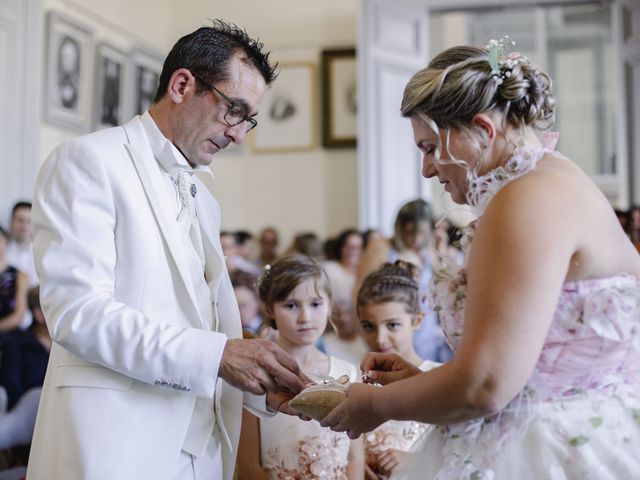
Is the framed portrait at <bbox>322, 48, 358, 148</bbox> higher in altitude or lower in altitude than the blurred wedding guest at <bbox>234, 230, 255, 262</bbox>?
higher

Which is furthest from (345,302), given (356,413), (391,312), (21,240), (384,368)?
(356,413)

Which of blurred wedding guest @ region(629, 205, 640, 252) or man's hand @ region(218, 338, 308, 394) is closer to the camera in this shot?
man's hand @ region(218, 338, 308, 394)

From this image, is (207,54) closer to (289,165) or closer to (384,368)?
(384,368)

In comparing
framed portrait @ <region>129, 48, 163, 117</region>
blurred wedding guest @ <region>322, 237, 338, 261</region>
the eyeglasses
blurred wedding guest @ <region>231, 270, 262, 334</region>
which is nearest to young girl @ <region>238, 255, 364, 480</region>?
the eyeglasses

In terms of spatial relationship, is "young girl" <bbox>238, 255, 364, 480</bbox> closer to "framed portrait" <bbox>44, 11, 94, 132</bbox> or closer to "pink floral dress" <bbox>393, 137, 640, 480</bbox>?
"pink floral dress" <bbox>393, 137, 640, 480</bbox>

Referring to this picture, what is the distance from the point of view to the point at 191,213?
2.18 metres

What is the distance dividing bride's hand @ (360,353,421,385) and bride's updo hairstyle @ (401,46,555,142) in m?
0.62

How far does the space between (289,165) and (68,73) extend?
8.41 feet

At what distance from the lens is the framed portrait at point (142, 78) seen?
806 centimetres

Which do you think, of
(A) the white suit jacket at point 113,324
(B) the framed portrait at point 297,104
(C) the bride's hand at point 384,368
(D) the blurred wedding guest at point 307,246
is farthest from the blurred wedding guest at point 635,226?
(A) the white suit jacket at point 113,324

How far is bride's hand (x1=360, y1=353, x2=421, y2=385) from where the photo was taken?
6.61ft

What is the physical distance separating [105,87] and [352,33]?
2680 mm

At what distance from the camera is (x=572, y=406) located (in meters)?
1.61

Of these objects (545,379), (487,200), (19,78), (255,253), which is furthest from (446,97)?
(255,253)
